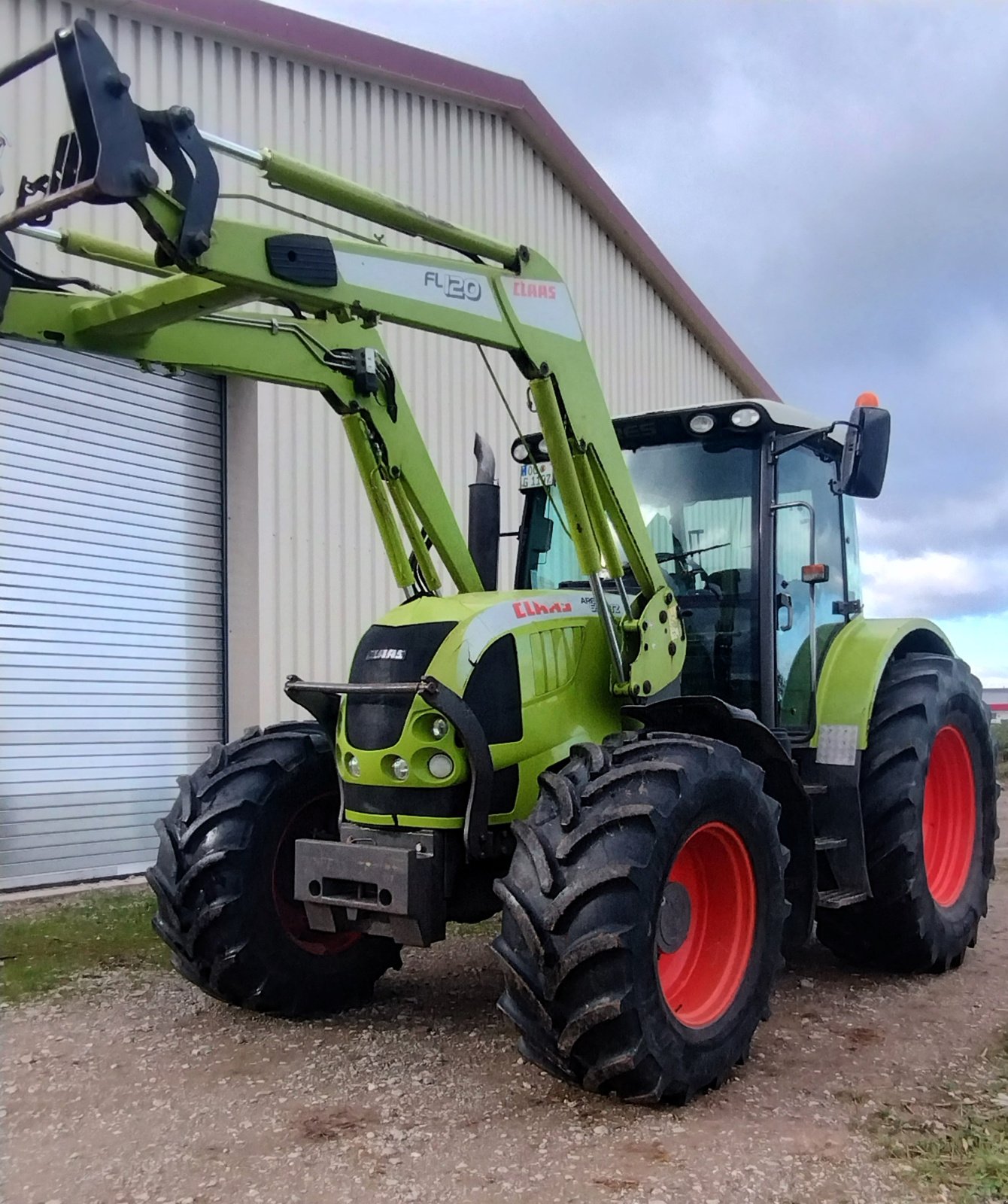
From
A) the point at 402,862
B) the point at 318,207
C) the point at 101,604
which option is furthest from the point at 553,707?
the point at 318,207

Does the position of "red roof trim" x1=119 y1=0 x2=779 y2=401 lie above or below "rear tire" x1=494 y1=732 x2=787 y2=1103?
above

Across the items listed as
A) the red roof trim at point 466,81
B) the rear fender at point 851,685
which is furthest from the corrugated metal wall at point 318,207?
the rear fender at point 851,685

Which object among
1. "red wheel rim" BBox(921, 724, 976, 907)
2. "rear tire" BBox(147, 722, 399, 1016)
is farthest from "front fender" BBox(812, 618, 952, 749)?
"rear tire" BBox(147, 722, 399, 1016)

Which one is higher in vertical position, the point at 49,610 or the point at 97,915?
the point at 49,610

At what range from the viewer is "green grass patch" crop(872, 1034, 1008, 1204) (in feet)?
10.6

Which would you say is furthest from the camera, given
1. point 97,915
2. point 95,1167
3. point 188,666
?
point 188,666

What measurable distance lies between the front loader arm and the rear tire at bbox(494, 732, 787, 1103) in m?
0.70

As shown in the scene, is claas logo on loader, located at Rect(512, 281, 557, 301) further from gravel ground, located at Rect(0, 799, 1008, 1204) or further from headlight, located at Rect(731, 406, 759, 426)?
gravel ground, located at Rect(0, 799, 1008, 1204)

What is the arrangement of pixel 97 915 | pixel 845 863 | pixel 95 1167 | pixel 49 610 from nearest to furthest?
pixel 95 1167, pixel 845 863, pixel 97 915, pixel 49 610

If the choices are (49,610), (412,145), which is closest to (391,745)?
(49,610)

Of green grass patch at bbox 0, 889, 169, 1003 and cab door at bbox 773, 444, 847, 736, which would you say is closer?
cab door at bbox 773, 444, 847, 736

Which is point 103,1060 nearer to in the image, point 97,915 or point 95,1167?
point 95,1167

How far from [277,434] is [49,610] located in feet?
7.28

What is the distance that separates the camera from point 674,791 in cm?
380
